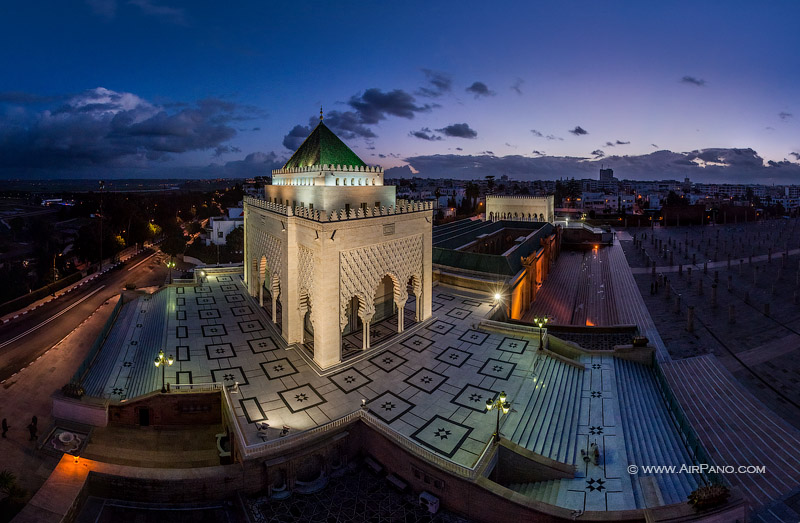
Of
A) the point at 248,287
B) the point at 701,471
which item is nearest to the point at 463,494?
the point at 701,471

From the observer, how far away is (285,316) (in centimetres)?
1584

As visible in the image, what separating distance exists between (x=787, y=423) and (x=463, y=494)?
12.4 meters

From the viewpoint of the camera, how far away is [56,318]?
941 inches

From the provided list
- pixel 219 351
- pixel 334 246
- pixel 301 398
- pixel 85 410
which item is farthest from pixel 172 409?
pixel 334 246

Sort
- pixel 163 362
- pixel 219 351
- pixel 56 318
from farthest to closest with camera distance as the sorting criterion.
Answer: pixel 56 318, pixel 219 351, pixel 163 362

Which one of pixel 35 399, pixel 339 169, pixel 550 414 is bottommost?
pixel 35 399

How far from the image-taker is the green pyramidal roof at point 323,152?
1744cm

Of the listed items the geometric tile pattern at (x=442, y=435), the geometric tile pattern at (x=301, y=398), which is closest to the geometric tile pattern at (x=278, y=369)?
the geometric tile pattern at (x=301, y=398)

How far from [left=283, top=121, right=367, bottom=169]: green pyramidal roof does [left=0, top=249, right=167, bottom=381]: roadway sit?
51.1 feet

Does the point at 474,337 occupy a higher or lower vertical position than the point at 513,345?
higher

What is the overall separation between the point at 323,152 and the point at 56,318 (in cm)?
2029

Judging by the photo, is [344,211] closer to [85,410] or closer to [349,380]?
[349,380]

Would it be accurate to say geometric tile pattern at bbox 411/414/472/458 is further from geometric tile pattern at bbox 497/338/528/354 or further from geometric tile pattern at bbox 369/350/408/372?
geometric tile pattern at bbox 497/338/528/354

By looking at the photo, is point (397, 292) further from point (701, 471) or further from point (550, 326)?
point (701, 471)
